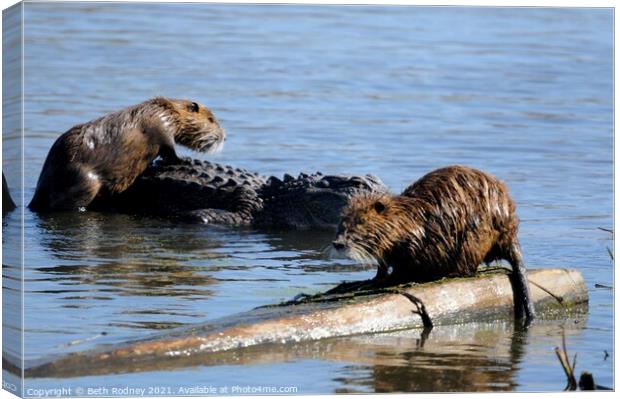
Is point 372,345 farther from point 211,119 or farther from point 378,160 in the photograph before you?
point 378,160

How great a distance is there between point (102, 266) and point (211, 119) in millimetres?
3480

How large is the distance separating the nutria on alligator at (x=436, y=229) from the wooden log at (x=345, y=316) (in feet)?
0.47

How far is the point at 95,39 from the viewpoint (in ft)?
65.6

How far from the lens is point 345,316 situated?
7.97 meters

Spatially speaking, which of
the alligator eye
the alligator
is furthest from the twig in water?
the alligator eye

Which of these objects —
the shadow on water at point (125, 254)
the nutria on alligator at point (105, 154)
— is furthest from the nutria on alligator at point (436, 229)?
the nutria on alligator at point (105, 154)

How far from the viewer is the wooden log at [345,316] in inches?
280

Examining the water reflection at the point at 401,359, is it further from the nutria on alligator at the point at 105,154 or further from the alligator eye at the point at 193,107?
the alligator eye at the point at 193,107

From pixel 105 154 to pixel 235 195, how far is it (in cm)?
117

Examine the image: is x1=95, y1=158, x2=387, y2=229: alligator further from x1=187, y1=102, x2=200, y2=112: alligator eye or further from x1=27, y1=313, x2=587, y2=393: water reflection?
x1=27, y1=313, x2=587, y2=393: water reflection

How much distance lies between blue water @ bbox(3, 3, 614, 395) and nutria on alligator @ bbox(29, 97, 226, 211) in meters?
0.38

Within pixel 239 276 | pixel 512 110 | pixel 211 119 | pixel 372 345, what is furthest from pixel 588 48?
pixel 372 345

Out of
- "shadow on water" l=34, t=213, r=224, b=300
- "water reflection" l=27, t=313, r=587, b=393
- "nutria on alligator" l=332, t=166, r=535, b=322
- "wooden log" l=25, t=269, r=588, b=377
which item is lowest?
"shadow on water" l=34, t=213, r=224, b=300

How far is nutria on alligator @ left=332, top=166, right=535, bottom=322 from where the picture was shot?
841 cm
